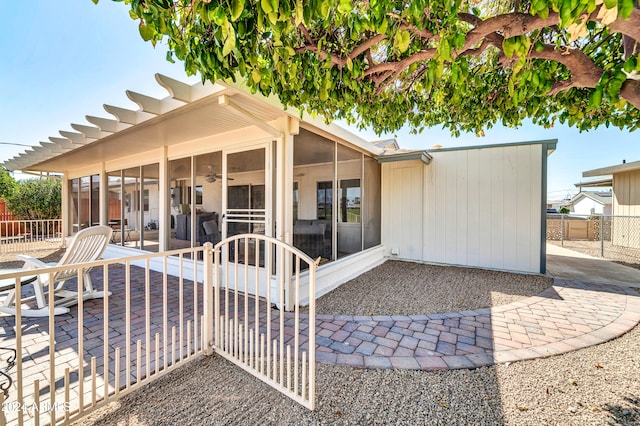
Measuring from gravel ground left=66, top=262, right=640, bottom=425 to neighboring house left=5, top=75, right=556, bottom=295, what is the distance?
197 cm

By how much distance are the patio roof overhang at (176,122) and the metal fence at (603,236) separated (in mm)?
7641

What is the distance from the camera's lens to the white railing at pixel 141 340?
5.51 ft

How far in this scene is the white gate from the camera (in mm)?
1867

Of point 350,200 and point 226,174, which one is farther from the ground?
point 226,174

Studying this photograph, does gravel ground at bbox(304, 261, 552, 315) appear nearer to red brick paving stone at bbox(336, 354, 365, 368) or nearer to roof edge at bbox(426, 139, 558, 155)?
red brick paving stone at bbox(336, 354, 365, 368)

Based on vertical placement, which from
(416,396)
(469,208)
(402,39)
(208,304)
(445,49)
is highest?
(402,39)

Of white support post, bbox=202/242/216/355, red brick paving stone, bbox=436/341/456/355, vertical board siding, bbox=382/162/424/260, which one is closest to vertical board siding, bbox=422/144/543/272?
vertical board siding, bbox=382/162/424/260

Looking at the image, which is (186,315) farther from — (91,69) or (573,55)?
(91,69)

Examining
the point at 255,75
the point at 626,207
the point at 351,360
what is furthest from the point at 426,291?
the point at 626,207

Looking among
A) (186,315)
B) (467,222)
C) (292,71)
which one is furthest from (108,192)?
(467,222)

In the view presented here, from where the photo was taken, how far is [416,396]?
1989 mm

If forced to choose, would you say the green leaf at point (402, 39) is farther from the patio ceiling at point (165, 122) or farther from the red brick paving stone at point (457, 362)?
the red brick paving stone at point (457, 362)

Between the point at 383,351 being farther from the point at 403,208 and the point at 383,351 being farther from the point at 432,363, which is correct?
the point at 403,208

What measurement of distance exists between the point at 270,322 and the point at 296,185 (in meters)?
2.55
